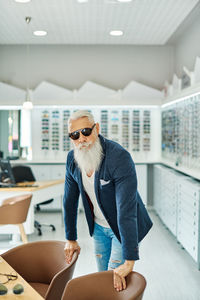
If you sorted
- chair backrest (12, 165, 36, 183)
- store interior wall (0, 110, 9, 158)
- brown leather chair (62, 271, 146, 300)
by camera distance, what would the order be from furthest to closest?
1. store interior wall (0, 110, 9, 158)
2. chair backrest (12, 165, 36, 183)
3. brown leather chair (62, 271, 146, 300)

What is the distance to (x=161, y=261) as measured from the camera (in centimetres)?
464

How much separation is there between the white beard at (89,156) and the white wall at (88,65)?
542 centimetres

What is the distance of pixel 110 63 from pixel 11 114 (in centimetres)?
233

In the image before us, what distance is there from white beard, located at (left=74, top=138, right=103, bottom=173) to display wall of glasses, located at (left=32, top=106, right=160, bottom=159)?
17.1 ft

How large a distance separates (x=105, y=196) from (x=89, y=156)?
28 centimetres

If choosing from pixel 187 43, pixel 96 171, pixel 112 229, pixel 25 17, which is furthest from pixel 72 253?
pixel 187 43

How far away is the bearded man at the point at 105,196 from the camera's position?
2168 millimetres

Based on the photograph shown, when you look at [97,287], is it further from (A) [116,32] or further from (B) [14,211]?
(A) [116,32]

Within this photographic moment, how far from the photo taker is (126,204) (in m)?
2.18

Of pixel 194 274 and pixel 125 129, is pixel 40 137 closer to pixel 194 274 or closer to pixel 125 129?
pixel 125 129

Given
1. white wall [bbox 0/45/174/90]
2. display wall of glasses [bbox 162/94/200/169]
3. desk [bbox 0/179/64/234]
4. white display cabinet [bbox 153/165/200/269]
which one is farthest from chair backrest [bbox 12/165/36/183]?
display wall of glasses [bbox 162/94/200/169]

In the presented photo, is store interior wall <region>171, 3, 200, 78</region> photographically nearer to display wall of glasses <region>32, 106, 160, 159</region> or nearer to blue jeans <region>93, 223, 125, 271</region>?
display wall of glasses <region>32, 106, 160, 159</region>

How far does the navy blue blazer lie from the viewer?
2.17 metres

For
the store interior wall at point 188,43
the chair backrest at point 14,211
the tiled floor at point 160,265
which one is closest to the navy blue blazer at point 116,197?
the tiled floor at point 160,265
